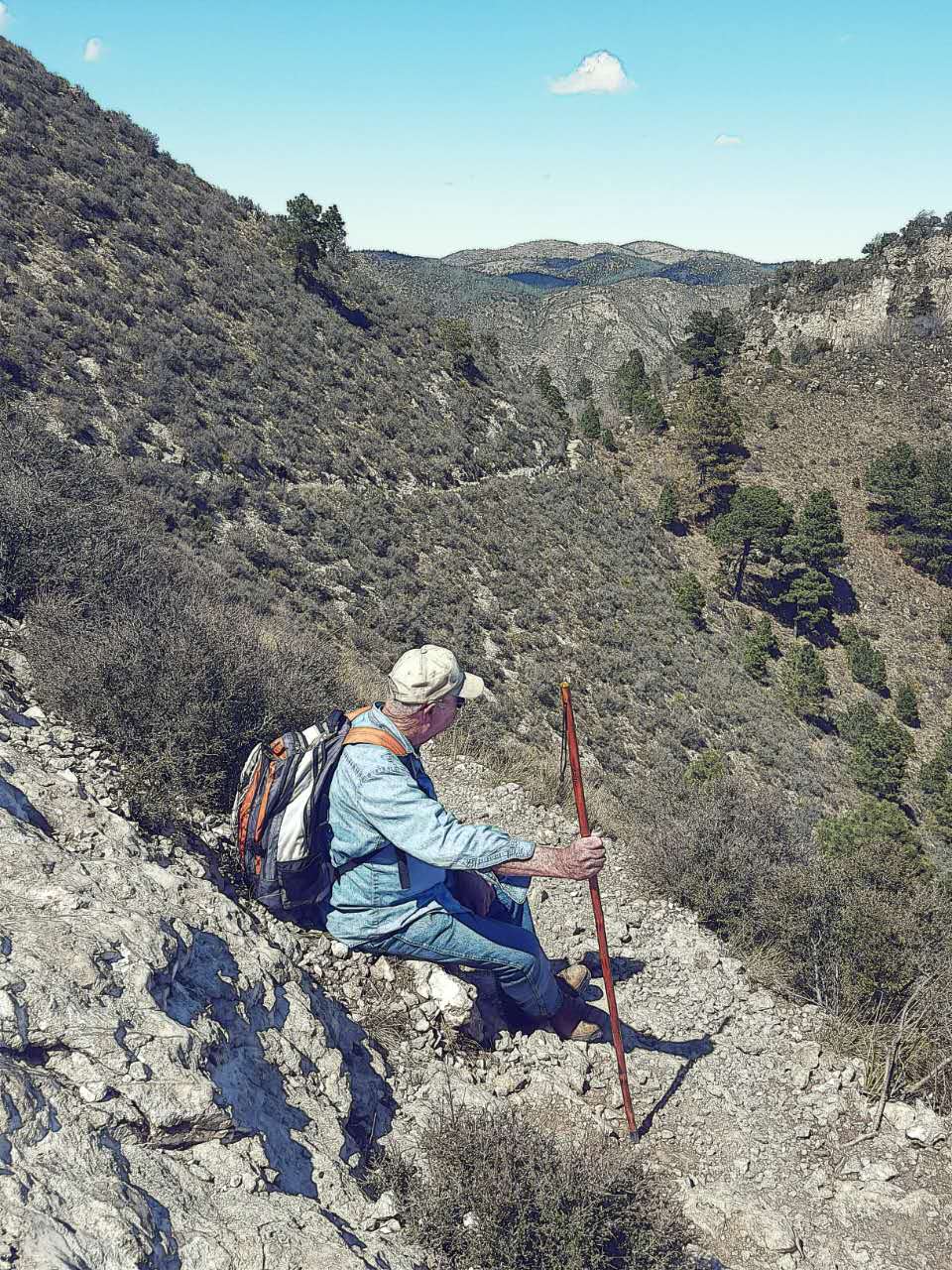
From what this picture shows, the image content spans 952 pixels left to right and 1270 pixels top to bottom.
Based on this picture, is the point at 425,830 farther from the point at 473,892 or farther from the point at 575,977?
the point at 575,977

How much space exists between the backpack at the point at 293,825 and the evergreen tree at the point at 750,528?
32.1 m

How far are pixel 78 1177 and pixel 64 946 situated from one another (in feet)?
2.64

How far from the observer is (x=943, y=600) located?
119 feet

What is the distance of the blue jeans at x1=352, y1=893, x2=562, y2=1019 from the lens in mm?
3527

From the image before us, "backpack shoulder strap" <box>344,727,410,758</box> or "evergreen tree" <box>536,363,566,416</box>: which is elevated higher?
"evergreen tree" <box>536,363,566,416</box>

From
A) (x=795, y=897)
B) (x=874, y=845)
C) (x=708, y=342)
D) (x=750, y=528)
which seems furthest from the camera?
(x=708, y=342)

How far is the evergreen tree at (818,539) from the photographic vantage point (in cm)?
3300

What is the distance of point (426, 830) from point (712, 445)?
37.7 meters

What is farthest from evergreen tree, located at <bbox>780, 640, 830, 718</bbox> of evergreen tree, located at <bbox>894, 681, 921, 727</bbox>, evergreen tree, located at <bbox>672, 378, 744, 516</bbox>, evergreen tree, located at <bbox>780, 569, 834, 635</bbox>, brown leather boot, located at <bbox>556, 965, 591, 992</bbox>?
brown leather boot, located at <bbox>556, 965, 591, 992</bbox>

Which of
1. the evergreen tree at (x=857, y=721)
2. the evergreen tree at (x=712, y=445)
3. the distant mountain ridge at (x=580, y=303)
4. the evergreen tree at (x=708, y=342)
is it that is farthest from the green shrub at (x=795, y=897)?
the distant mountain ridge at (x=580, y=303)

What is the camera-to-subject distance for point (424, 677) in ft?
10.7

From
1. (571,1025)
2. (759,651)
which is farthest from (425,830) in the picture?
(759,651)

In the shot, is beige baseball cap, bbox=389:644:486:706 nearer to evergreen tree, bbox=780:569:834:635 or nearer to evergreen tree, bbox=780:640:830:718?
evergreen tree, bbox=780:640:830:718

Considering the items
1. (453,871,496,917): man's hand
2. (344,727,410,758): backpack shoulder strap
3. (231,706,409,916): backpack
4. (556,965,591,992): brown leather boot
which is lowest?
(556,965,591,992): brown leather boot
